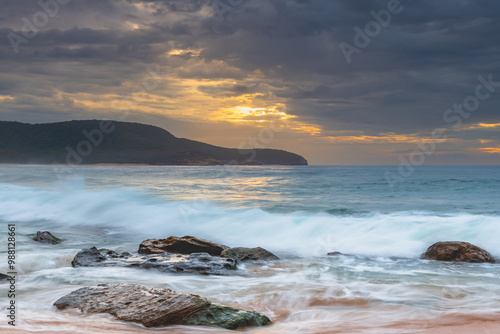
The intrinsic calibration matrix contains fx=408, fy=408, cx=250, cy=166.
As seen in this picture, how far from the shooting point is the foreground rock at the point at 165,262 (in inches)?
332

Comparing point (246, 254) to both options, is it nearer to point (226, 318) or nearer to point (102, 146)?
point (226, 318)

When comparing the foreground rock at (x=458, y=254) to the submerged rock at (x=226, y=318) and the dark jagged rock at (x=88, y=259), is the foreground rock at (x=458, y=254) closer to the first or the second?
the submerged rock at (x=226, y=318)

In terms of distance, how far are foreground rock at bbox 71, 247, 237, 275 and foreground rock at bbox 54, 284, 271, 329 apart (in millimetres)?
2659

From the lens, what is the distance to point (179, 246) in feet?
33.8

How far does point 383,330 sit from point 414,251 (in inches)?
281

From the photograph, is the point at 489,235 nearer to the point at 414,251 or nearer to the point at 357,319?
the point at 414,251

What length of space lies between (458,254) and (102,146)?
399ft

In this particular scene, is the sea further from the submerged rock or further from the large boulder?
the large boulder

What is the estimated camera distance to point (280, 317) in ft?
19.1

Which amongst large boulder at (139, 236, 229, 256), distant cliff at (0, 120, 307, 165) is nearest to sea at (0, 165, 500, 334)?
large boulder at (139, 236, 229, 256)

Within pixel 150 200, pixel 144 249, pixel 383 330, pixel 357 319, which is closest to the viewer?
pixel 383 330

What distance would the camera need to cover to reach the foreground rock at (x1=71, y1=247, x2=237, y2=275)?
8430 millimetres

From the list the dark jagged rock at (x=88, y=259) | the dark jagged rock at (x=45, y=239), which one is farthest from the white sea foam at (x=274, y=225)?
the dark jagged rock at (x=88, y=259)

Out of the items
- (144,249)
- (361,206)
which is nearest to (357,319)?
(144,249)
